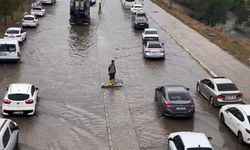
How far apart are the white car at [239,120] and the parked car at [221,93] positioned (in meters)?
2.80

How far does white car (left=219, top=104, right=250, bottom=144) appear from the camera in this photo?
70.3 ft

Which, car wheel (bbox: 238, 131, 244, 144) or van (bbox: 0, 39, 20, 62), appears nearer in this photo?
car wheel (bbox: 238, 131, 244, 144)

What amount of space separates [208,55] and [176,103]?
17.8 m

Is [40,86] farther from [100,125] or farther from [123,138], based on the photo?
[123,138]

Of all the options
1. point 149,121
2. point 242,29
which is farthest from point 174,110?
point 242,29

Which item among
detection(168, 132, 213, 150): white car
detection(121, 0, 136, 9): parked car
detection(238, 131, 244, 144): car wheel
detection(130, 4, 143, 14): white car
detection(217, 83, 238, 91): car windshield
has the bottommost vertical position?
detection(121, 0, 136, 9): parked car

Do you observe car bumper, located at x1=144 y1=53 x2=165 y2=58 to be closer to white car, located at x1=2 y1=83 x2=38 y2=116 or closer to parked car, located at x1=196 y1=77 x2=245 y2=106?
parked car, located at x1=196 y1=77 x2=245 y2=106

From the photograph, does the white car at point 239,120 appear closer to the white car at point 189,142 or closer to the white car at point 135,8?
the white car at point 189,142

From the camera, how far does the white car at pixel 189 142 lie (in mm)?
18328

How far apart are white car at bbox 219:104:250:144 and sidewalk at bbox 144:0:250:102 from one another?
5926 mm

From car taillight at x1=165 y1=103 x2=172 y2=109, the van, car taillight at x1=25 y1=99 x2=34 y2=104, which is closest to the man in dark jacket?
car taillight at x1=165 y1=103 x2=172 y2=109

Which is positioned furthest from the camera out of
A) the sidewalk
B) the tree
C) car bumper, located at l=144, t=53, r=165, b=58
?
the tree

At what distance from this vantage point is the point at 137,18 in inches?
2174

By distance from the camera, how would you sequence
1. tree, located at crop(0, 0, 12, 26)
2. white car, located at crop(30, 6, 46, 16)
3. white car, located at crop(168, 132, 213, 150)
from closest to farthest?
white car, located at crop(168, 132, 213, 150) → tree, located at crop(0, 0, 12, 26) → white car, located at crop(30, 6, 46, 16)
